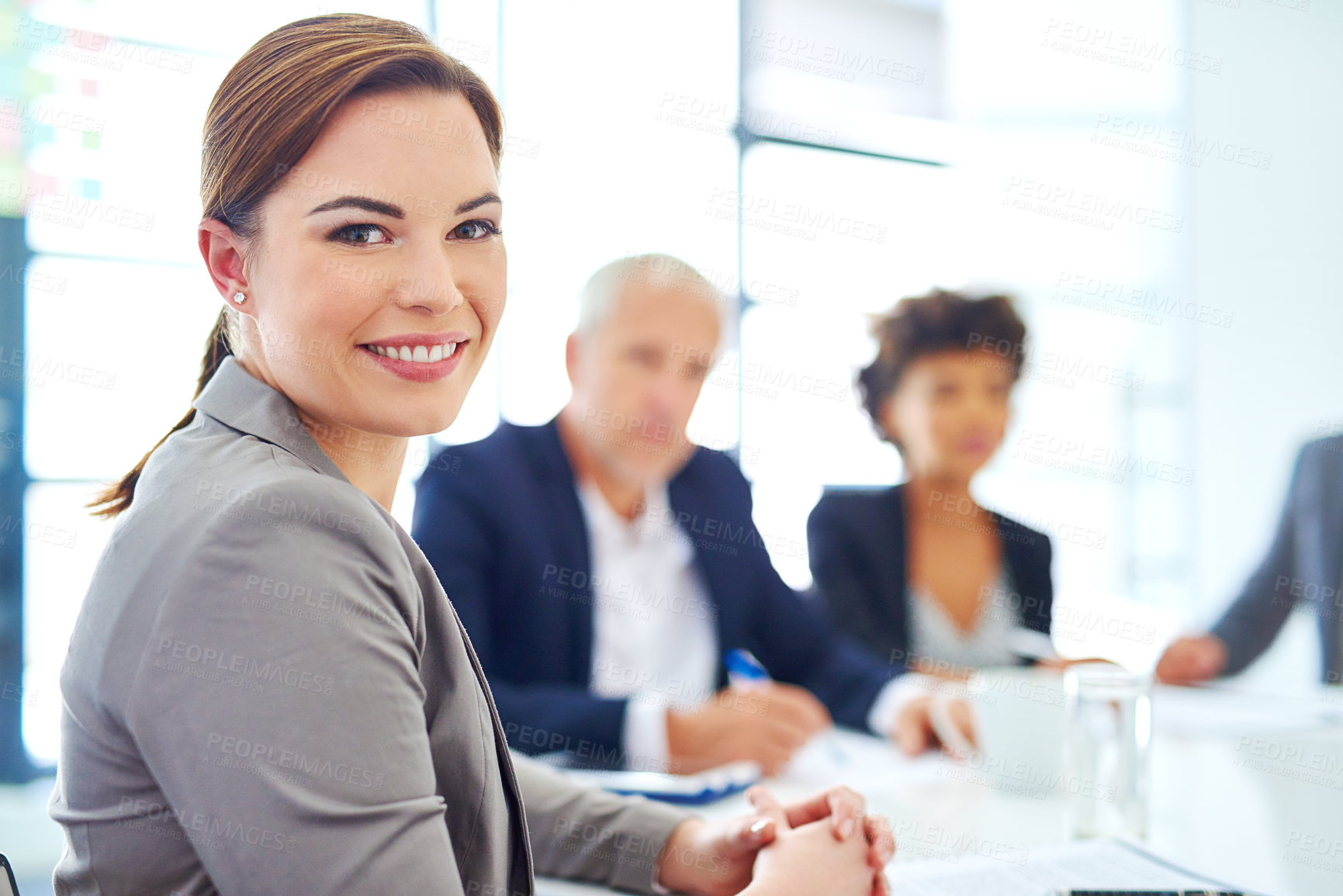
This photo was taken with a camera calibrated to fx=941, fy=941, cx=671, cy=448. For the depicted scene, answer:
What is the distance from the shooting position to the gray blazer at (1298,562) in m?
2.11

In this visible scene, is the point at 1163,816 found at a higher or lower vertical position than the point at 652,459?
lower

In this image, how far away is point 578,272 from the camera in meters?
3.60

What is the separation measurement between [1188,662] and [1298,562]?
75cm

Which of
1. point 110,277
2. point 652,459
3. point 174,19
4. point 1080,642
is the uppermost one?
point 174,19

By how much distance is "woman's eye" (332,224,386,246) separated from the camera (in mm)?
646

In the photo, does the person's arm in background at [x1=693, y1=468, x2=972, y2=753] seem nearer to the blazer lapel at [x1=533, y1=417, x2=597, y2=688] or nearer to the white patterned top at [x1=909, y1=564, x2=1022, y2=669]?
the white patterned top at [x1=909, y1=564, x2=1022, y2=669]

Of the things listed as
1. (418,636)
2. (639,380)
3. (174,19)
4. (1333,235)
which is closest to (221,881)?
(418,636)

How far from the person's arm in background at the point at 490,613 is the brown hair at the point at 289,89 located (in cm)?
87

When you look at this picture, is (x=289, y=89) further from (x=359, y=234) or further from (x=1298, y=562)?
(x=1298, y=562)

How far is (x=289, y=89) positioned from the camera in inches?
25.4

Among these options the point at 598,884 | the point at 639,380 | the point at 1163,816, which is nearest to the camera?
the point at 598,884

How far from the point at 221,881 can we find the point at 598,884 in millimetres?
415

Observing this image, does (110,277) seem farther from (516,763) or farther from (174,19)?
(516,763)

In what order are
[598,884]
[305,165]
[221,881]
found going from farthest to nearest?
[598,884]
[305,165]
[221,881]
